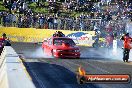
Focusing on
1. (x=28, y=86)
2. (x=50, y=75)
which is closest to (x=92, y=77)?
(x=28, y=86)

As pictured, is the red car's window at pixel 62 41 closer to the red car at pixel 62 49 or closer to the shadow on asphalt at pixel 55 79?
the red car at pixel 62 49

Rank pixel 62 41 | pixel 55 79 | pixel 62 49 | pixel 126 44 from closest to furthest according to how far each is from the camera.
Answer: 1. pixel 55 79
2. pixel 126 44
3. pixel 62 49
4. pixel 62 41

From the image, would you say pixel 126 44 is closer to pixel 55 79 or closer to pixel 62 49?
pixel 62 49

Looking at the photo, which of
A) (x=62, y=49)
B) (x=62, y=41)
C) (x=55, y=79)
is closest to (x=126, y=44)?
(x=62, y=49)

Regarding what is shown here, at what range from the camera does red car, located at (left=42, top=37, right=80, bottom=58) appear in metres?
23.0

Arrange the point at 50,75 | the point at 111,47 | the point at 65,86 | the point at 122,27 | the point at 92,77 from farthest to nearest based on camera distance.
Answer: the point at 122,27
the point at 111,47
the point at 50,75
the point at 65,86
the point at 92,77

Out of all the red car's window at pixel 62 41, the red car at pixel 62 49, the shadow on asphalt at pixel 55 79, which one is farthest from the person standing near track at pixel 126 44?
the shadow on asphalt at pixel 55 79

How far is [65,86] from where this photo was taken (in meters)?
11.8

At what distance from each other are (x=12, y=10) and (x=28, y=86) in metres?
35.9

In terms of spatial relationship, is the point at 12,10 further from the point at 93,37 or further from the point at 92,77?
the point at 92,77

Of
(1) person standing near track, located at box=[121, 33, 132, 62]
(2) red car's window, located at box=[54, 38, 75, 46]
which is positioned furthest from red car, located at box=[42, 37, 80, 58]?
(1) person standing near track, located at box=[121, 33, 132, 62]

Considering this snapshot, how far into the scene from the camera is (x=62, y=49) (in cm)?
2300

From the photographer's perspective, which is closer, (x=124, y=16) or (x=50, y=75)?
(x=50, y=75)

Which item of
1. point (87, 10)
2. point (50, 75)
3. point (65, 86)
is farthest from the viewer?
point (87, 10)
